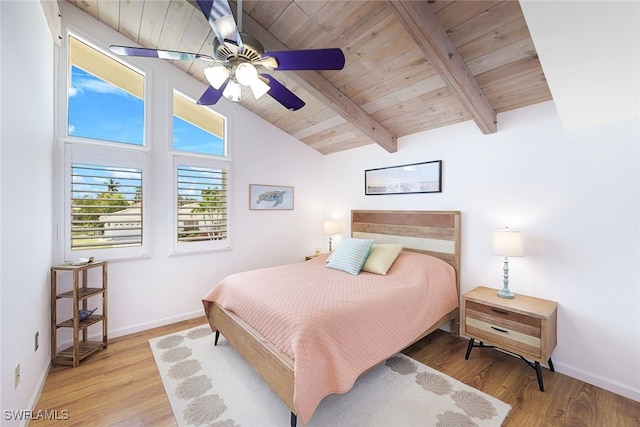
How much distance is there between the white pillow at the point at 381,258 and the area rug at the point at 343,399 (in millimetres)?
855

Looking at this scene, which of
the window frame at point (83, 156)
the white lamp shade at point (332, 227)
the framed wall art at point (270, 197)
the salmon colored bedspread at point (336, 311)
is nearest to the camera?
the salmon colored bedspread at point (336, 311)

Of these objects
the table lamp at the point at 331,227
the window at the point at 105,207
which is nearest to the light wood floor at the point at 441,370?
the window at the point at 105,207

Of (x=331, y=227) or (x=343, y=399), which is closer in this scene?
(x=343, y=399)

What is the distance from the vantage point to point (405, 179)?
11.5 feet

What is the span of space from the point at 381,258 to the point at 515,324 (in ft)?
4.14

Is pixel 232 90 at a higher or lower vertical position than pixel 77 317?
higher

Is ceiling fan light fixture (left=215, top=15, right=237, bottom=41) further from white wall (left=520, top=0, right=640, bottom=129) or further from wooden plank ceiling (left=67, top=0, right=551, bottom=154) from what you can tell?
white wall (left=520, top=0, right=640, bottom=129)

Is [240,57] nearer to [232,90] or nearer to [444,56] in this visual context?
[232,90]

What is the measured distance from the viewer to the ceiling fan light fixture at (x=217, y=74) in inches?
68.0

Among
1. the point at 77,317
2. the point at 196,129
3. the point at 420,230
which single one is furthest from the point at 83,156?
the point at 420,230

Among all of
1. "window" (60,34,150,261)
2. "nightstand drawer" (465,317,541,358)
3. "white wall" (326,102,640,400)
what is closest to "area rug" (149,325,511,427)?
"nightstand drawer" (465,317,541,358)

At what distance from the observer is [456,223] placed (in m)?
2.97

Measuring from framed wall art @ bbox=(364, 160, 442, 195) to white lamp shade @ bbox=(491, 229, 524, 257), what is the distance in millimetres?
932

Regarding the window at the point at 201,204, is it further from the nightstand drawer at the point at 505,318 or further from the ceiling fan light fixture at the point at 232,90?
the nightstand drawer at the point at 505,318
